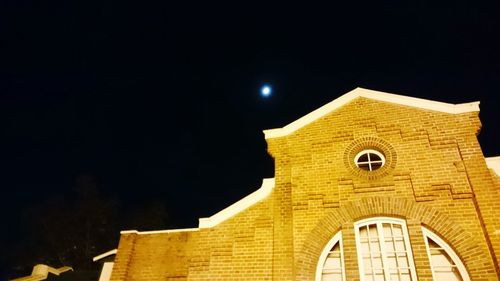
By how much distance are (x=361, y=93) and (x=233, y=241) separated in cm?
550

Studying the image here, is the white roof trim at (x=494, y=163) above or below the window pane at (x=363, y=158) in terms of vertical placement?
below

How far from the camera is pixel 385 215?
8.12 metres

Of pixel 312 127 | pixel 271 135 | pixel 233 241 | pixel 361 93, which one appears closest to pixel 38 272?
pixel 233 241

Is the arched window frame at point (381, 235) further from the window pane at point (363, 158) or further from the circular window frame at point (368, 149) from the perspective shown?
the window pane at point (363, 158)

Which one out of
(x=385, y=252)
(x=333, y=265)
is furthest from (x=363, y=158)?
(x=333, y=265)

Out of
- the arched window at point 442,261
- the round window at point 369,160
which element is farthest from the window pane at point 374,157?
the arched window at point 442,261

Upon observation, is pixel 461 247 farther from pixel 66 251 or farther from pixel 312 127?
pixel 66 251

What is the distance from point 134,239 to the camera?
972cm

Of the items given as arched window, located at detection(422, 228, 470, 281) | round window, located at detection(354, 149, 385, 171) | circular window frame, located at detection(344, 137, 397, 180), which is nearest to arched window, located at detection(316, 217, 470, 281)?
arched window, located at detection(422, 228, 470, 281)

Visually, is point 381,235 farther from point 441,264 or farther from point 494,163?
point 494,163

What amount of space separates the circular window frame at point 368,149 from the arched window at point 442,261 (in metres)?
1.66

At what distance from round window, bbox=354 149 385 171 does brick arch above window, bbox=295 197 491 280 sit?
976 millimetres

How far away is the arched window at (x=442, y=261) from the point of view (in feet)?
23.9

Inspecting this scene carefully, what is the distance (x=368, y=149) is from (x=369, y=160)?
0.33 meters
